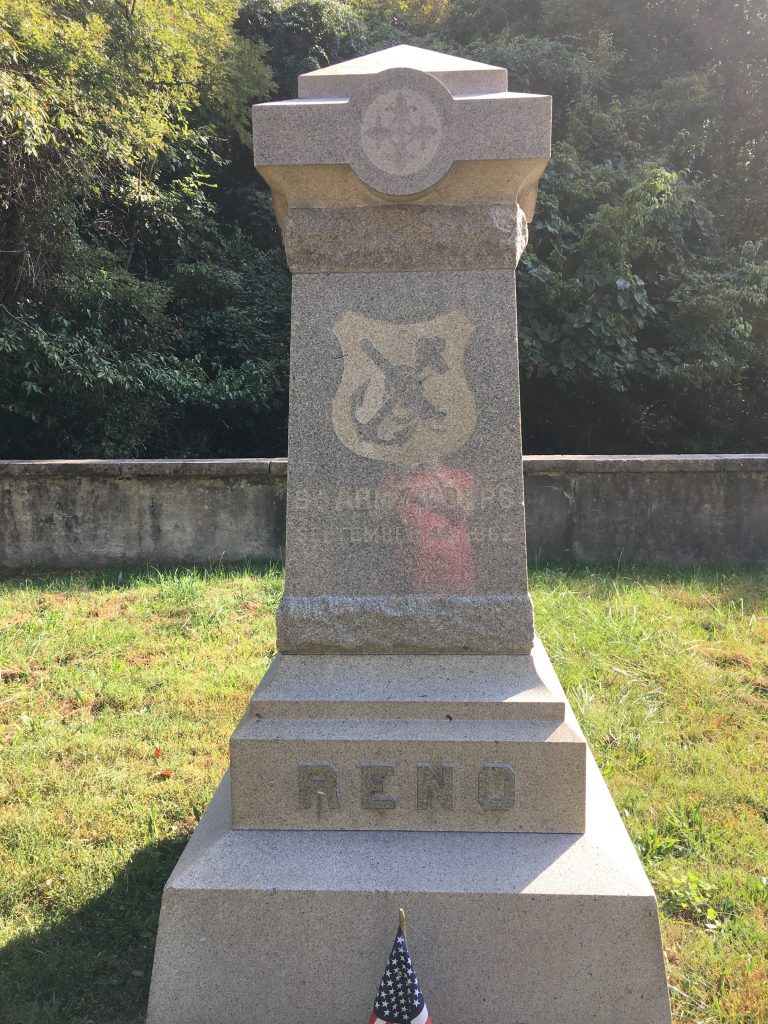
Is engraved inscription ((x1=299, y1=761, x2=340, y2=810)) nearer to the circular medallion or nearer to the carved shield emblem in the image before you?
the carved shield emblem

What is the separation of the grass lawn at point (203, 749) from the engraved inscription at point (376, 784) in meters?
0.81

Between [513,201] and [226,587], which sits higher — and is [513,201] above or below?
above

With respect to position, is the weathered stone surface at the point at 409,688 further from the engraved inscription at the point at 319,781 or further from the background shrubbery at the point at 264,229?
the background shrubbery at the point at 264,229

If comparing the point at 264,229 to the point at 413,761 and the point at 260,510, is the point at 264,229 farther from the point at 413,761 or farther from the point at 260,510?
the point at 413,761

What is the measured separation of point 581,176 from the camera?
369 inches

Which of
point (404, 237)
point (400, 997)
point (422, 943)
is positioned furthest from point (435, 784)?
point (404, 237)

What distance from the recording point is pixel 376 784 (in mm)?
2156

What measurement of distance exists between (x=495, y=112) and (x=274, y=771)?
1.86 metres

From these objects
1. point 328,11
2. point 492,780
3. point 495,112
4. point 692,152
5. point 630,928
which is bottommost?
point 630,928

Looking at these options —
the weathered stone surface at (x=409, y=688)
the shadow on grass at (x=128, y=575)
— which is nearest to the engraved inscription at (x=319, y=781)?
the weathered stone surface at (x=409, y=688)

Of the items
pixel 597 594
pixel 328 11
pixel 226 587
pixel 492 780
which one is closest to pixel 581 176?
pixel 328 11

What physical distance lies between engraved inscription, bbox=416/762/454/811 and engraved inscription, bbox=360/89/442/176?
1.61 meters

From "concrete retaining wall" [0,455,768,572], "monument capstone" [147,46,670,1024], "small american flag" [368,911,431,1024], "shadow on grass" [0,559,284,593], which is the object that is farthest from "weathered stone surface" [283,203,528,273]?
"concrete retaining wall" [0,455,768,572]

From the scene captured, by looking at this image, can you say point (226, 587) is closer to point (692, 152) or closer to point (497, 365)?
point (497, 365)
